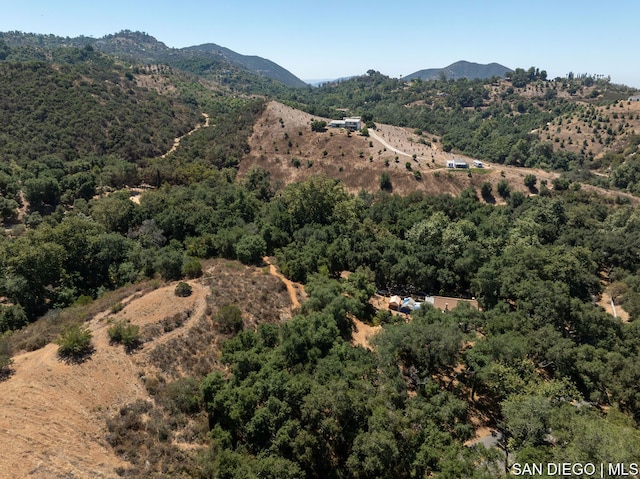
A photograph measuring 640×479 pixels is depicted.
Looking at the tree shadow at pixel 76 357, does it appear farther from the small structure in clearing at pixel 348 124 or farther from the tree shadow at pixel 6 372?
the small structure in clearing at pixel 348 124

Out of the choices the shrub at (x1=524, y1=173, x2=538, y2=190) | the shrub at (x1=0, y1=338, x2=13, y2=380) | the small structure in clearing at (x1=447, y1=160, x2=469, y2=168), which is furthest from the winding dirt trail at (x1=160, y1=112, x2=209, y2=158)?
the shrub at (x1=524, y1=173, x2=538, y2=190)

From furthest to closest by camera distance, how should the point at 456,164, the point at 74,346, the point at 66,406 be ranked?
the point at 456,164 < the point at 74,346 < the point at 66,406

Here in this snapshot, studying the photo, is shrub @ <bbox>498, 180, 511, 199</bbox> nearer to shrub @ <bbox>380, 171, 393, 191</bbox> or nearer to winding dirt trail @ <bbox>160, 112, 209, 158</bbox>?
shrub @ <bbox>380, 171, 393, 191</bbox>

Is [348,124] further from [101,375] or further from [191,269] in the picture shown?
[101,375]

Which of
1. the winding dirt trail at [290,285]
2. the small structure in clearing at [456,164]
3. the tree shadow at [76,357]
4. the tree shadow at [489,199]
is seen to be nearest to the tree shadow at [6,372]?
the tree shadow at [76,357]

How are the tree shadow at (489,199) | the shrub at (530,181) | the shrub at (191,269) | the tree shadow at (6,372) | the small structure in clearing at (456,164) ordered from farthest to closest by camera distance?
the small structure in clearing at (456,164), the shrub at (530,181), the tree shadow at (489,199), the shrub at (191,269), the tree shadow at (6,372)

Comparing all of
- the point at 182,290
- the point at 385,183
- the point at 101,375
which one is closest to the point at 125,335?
the point at 101,375

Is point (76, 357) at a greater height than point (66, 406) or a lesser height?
greater
